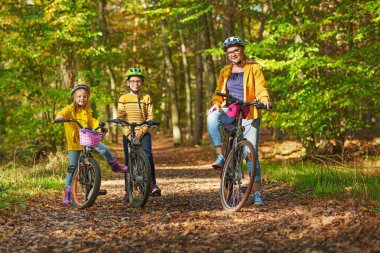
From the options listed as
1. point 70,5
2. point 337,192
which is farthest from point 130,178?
point 70,5

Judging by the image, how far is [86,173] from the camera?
725cm

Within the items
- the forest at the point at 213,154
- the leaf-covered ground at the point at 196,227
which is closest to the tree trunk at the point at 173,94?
the forest at the point at 213,154

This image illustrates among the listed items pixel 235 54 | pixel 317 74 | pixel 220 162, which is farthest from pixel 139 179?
pixel 317 74

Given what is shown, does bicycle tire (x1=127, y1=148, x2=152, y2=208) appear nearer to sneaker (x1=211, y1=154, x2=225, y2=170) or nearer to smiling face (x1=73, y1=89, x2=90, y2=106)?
sneaker (x1=211, y1=154, x2=225, y2=170)

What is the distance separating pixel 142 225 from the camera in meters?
5.73

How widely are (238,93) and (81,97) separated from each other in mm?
2523

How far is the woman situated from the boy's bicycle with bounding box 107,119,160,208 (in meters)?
0.93

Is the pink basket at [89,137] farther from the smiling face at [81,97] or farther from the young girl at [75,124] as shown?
the smiling face at [81,97]

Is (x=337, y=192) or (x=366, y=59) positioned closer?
(x=337, y=192)

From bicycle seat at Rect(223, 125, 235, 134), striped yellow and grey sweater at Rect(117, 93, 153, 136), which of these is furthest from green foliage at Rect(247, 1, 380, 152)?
bicycle seat at Rect(223, 125, 235, 134)

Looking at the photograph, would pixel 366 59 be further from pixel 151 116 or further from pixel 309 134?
pixel 151 116

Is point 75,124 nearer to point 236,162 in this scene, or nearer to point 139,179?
point 139,179

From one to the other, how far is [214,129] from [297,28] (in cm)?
733

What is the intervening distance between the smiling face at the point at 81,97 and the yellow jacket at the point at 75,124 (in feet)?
0.39
